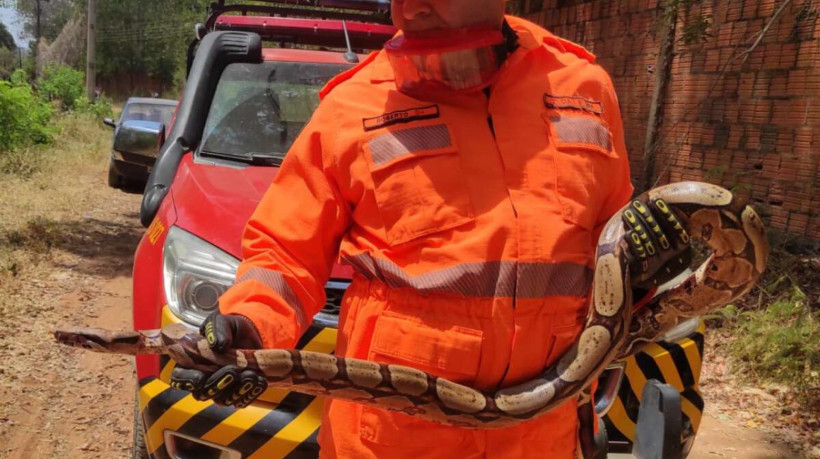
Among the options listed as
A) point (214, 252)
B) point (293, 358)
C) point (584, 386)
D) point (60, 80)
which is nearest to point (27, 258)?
point (214, 252)

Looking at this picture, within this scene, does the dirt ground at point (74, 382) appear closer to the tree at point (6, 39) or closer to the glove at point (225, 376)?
the glove at point (225, 376)

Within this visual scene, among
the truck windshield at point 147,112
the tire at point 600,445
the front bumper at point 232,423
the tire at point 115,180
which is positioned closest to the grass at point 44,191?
the tire at point 115,180

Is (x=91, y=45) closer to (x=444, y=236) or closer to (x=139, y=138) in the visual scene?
(x=139, y=138)

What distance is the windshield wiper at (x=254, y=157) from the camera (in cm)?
394

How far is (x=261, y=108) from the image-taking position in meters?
4.30

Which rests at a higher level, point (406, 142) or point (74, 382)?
point (406, 142)

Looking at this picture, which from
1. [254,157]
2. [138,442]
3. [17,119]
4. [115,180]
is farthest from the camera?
[17,119]

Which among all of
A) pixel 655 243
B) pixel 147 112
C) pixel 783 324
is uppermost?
pixel 655 243

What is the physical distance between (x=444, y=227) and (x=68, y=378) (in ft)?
12.4

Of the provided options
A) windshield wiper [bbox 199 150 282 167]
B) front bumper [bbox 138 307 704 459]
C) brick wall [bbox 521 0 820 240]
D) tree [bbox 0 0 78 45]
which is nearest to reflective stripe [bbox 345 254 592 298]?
A: front bumper [bbox 138 307 704 459]

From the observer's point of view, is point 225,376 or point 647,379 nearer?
point 225,376

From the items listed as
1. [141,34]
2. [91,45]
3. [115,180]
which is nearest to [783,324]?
[115,180]

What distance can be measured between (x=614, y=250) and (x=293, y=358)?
895 millimetres

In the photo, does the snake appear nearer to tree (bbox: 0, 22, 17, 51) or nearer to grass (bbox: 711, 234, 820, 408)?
grass (bbox: 711, 234, 820, 408)
